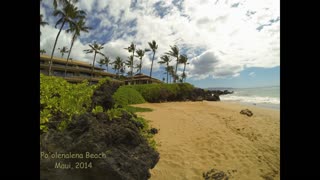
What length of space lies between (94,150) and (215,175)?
2302 millimetres

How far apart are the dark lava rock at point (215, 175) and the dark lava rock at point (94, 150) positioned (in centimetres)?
135

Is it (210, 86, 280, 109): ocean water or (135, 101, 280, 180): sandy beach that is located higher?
(210, 86, 280, 109): ocean water

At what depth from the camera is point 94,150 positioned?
235 cm

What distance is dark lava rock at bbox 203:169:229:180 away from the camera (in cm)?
343

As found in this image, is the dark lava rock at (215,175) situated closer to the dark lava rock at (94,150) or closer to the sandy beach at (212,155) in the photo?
the sandy beach at (212,155)

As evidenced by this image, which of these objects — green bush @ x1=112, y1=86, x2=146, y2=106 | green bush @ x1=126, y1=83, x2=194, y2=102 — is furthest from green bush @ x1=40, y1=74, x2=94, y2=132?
green bush @ x1=126, y1=83, x2=194, y2=102

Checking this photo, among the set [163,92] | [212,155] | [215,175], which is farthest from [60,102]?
[163,92]

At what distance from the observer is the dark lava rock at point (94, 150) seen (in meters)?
2.29

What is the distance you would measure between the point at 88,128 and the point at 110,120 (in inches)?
16.1

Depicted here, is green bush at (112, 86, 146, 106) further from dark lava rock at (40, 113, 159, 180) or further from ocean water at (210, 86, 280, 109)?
dark lava rock at (40, 113, 159, 180)

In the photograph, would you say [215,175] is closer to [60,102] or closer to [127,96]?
[60,102]

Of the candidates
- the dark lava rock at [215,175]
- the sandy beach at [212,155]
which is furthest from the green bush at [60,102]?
the dark lava rock at [215,175]

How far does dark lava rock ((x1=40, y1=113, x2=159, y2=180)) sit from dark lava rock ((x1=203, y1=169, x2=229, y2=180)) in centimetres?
135
